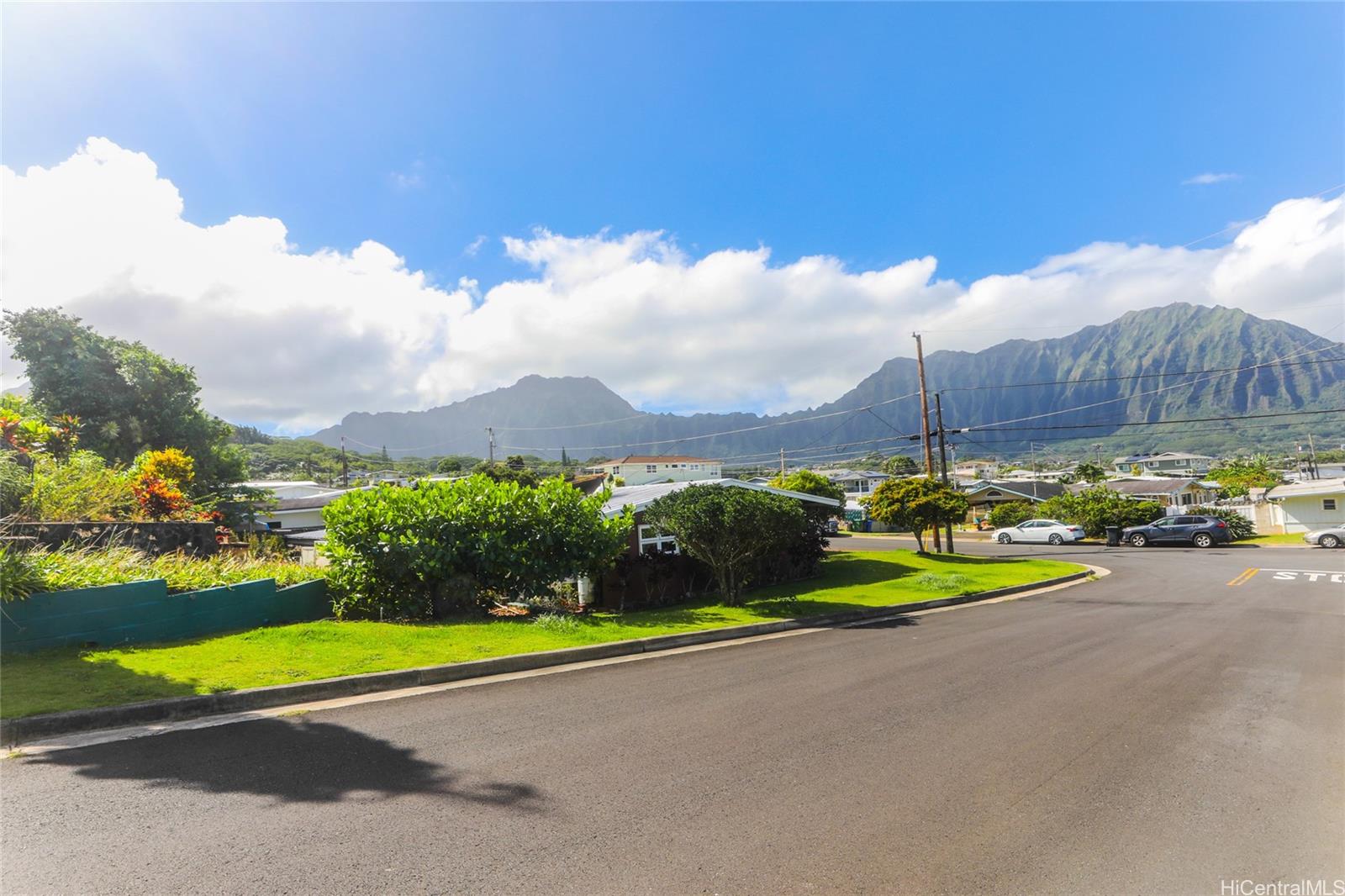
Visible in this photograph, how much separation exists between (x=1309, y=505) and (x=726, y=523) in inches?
1645

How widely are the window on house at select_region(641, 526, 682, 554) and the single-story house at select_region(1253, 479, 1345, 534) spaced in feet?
127

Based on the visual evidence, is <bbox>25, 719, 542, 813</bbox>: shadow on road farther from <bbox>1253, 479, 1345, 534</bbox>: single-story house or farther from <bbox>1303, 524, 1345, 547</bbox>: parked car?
<bbox>1253, 479, 1345, 534</bbox>: single-story house

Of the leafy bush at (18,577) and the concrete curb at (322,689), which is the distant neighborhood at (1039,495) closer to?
the leafy bush at (18,577)

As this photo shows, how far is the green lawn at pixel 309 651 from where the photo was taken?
6543 millimetres

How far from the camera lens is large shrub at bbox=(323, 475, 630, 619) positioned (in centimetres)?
1137

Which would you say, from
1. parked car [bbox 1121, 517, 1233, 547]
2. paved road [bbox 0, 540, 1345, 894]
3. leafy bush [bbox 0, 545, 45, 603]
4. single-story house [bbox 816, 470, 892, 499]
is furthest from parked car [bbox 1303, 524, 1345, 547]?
single-story house [bbox 816, 470, 892, 499]

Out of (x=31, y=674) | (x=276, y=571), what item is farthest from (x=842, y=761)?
(x=276, y=571)

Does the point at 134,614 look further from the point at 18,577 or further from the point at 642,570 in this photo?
the point at 642,570

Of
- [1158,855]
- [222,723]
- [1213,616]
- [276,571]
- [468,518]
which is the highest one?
[468,518]

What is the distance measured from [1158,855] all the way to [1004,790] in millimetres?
953

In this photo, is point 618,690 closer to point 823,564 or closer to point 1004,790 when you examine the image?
point 1004,790

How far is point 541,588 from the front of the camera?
12.7 meters

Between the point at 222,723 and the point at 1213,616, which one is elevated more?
the point at 222,723

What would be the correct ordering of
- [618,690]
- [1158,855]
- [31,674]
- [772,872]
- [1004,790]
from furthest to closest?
Result: [618,690] < [31,674] < [1004,790] < [1158,855] < [772,872]
